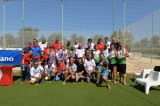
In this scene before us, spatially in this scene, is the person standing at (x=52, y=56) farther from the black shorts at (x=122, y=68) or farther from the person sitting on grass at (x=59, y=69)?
the black shorts at (x=122, y=68)

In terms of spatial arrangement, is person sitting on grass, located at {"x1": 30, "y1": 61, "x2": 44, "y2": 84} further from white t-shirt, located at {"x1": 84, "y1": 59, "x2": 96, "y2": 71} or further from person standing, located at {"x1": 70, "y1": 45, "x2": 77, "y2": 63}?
white t-shirt, located at {"x1": 84, "y1": 59, "x2": 96, "y2": 71}

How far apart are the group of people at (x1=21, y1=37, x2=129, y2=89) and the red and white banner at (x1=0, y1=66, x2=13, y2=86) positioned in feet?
1.86

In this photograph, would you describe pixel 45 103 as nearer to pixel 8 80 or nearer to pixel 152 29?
pixel 8 80

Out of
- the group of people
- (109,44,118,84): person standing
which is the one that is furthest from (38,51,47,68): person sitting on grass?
(109,44,118,84): person standing

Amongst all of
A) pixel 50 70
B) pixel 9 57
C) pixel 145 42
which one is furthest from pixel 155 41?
pixel 9 57

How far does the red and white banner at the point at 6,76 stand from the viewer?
5359 mm

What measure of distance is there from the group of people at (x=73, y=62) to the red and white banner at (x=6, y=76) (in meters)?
0.57

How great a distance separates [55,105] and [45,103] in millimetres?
328

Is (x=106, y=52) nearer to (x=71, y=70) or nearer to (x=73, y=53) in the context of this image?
(x=73, y=53)

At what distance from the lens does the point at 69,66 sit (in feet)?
19.8

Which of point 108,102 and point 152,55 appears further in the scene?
point 152,55

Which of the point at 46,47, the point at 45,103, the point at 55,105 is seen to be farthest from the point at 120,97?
the point at 46,47

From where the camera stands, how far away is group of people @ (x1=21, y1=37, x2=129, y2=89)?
562cm

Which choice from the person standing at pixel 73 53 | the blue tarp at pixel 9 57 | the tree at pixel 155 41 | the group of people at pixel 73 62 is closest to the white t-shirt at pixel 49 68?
the group of people at pixel 73 62
